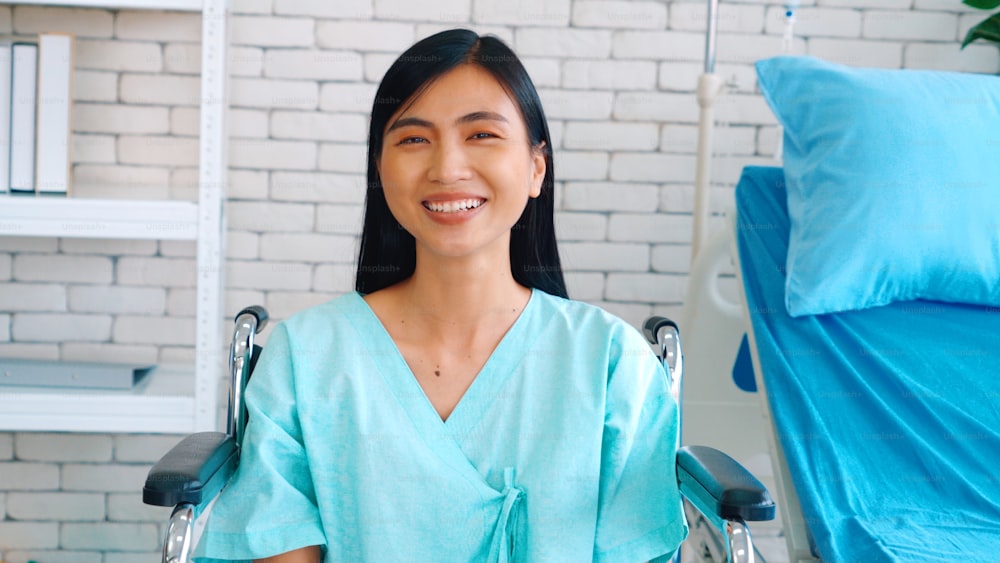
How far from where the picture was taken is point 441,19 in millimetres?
2023

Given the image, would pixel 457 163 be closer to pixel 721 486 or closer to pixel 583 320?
pixel 583 320

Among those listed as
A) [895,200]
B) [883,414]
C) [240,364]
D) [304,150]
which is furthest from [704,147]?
[240,364]

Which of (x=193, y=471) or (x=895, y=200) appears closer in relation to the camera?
(x=193, y=471)

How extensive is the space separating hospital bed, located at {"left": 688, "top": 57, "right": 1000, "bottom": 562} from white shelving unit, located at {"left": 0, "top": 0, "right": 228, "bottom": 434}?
1017 millimetres

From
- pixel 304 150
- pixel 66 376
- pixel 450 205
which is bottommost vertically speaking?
pixel 66 376

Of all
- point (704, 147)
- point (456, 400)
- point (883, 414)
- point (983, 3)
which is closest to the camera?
point (456, 400)

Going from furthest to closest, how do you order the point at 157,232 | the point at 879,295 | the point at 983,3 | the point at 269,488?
A: 1. the point at 983,3
2. the point at 157,232
3. the point at 879,295
4. the point at 269,488

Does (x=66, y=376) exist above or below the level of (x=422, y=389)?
below

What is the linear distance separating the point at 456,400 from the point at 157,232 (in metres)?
0.84

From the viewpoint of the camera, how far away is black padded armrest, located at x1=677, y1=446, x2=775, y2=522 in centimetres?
92

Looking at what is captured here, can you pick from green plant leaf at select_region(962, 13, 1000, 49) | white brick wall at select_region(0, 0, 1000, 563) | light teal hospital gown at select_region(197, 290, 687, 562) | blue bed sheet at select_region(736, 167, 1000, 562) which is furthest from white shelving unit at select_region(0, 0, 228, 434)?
green plant leaf at select_region(962, 13, 1000, 49)

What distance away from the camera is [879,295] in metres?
1.57

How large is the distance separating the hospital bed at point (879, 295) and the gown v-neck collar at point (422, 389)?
0.50 meters

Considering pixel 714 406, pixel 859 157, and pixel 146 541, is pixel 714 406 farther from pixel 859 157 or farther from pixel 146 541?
pixel 146 541
